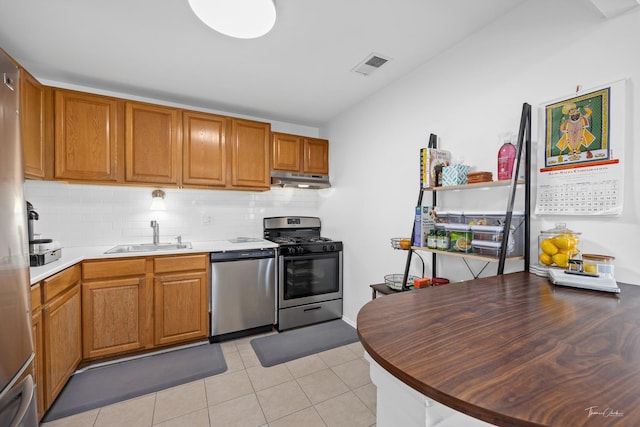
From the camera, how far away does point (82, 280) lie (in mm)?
2160

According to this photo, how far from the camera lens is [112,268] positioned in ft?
7.38

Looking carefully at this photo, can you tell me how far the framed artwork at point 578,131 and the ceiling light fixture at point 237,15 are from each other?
154 centimetres

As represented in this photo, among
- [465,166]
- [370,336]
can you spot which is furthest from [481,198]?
[370,336]

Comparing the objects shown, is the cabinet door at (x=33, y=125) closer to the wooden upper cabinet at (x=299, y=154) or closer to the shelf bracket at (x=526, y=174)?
the wooden upper cabinet at (x=299, y=154)

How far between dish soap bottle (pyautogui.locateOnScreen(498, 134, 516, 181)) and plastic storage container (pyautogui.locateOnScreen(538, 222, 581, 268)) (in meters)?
0.34

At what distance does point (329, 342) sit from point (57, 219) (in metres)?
2.77

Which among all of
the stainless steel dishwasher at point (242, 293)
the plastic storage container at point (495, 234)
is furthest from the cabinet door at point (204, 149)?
the plastic storage container at point (495, 234)

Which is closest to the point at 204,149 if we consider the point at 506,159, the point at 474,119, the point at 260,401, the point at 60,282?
the point at 60,282

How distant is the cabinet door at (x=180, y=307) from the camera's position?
2418 mm

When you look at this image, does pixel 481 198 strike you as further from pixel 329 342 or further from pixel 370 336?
pixel 329 342

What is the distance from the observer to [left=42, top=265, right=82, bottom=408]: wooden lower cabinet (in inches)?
65.7

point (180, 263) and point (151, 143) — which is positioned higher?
point (151, 143)

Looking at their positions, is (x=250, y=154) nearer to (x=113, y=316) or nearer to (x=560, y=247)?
(x=113, y=316)

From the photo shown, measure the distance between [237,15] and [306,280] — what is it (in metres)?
2.46
